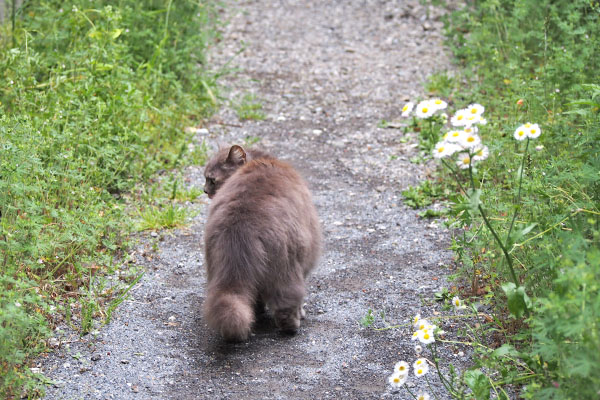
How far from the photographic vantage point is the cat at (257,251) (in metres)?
3.77

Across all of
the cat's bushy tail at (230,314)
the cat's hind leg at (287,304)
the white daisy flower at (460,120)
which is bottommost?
the cat's hind leg at (287,304)

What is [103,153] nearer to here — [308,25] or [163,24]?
[163,24]

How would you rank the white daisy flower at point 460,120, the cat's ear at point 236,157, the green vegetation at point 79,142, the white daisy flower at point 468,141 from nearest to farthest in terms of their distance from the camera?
the white daisy flower at point 468,141, the white daisy flower at point 460,120, the green vegetation at point 79,142, the cat's ear at point 236,157

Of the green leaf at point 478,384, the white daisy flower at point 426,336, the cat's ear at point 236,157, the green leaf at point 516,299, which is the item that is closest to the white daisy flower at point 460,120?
the green leaf at point 516,299

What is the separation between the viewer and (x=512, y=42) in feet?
24.6

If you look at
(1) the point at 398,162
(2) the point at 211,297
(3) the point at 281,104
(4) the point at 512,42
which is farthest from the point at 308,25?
(2) the point at 211,297

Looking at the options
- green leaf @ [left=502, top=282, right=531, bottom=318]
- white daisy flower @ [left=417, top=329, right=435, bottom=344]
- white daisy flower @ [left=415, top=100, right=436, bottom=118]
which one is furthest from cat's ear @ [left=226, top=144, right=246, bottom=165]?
green leaf @ [left=502, top=282, right=531, bottom=318]

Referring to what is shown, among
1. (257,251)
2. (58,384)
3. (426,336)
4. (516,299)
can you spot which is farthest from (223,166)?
(516,299)

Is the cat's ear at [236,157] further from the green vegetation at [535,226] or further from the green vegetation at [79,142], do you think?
the green vegetation at [535,226]

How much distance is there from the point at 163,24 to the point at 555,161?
4.93m

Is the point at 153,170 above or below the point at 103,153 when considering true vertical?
below

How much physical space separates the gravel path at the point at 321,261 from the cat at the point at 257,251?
11.0 inches

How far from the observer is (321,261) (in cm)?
522

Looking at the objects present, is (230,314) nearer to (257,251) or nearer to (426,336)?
(257,251)
